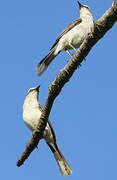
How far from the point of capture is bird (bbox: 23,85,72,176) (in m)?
9.67

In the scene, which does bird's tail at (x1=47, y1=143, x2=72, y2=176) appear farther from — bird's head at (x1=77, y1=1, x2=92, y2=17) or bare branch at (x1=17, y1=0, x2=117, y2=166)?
bird's head at (x1=77, y1=1, x2=92, y2=17)

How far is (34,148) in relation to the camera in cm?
669

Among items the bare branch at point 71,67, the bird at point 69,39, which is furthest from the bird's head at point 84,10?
the bare branch at point 71,67

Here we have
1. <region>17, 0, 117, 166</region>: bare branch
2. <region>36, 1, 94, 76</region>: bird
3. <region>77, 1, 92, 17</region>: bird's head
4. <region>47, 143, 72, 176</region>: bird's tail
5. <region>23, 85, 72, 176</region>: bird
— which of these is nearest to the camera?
<region>17, 0, 117, 166</region>: bare branch

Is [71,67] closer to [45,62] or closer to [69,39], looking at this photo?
[45,62]

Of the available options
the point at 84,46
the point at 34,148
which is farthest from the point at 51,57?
the point at 84,46

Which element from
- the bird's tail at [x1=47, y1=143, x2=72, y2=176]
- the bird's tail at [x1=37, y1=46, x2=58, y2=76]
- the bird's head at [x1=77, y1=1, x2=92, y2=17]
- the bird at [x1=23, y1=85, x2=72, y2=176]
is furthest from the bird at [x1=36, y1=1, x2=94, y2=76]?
the bird's tail at [x1=47, y1=143, x2=72, y2=176]

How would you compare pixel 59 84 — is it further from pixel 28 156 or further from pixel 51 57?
pixel 51 57

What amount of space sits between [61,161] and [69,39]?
2443 mm

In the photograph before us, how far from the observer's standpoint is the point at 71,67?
6.03 metres

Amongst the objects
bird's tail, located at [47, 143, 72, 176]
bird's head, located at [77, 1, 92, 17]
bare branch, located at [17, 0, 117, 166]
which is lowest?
bare branch, located at [17, 0, 117, 166]

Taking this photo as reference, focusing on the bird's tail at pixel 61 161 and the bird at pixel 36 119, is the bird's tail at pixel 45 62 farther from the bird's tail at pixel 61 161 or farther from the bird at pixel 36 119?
the bird's tail at pixel 61 161

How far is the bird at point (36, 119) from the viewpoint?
31.7 ft

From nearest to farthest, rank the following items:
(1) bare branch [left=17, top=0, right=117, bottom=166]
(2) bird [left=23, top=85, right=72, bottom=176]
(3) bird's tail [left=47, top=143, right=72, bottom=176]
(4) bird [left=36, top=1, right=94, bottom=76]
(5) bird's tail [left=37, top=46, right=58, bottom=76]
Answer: (1) bare branch [left=17, top=0, right=117, bottom=166]
(3) bird's tail [left=47, top=143, right=72, bottom=176]
(2) bird [left=23, top=85, right=72, bottom=176]
(5) bird's tail [left=37, top=46, right=58, bottom=76]
(4) bird [left=36, top=1, right=94, bottom=76]
